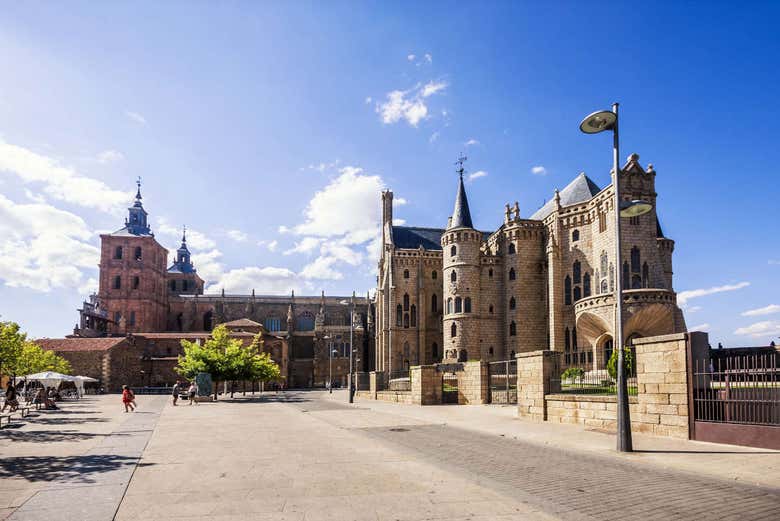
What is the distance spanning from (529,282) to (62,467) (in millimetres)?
42629

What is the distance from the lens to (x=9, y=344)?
25.9m

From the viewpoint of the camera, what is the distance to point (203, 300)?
82438 millimetres

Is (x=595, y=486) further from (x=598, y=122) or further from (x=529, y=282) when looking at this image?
(x=529, y=282)

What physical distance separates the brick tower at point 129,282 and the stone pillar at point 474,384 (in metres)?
60.6

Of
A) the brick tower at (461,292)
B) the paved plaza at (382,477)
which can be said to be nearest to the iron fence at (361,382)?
the brick tower at (461,292)

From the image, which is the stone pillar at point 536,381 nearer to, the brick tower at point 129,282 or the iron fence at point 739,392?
the iron fence at point 739,392

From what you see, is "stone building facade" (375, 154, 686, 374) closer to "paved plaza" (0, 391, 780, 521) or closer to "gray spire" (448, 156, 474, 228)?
"gray spire" (448, 156, 474, 228)

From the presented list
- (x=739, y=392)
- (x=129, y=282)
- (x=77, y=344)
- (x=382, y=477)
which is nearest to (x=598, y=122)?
(x=739, y=392)

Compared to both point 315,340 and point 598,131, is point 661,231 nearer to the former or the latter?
point 598,131

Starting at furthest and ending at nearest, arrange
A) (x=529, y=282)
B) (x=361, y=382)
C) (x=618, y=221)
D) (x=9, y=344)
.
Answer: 1. (x=529, y=282)
2. (x=361, y=382)
3. (x=9, y=344)
4. (x=618, y=221)

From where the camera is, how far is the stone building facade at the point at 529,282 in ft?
120

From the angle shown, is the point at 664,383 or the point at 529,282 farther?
the point at 529,282

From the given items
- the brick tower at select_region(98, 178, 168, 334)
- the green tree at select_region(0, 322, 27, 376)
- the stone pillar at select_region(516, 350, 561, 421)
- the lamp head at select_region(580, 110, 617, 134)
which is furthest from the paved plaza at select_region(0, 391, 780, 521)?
the brick tower at select_region(98, 178, 168, 334)

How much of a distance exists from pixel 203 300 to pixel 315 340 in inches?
801
